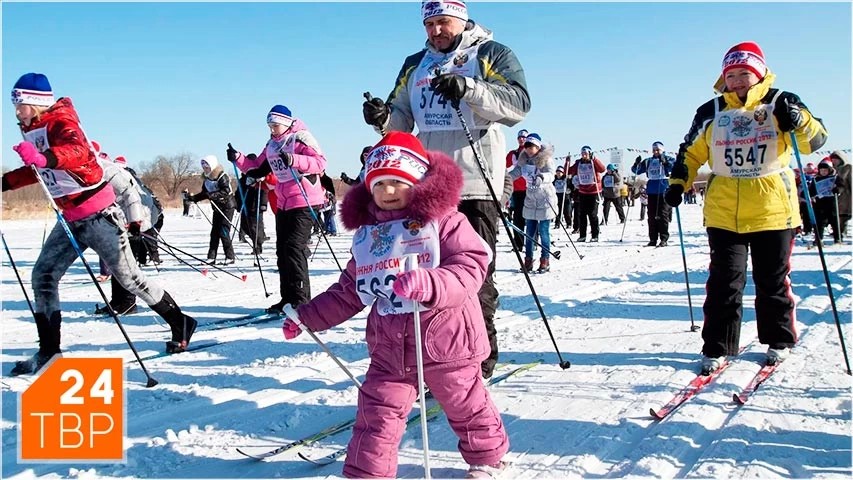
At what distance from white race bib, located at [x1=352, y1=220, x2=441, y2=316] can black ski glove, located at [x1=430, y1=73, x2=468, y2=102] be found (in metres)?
0.96

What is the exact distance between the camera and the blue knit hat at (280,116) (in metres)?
6.98

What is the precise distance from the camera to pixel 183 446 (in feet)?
10.2

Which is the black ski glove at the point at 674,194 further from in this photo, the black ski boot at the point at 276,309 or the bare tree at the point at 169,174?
the bare tree at the point at 169,174

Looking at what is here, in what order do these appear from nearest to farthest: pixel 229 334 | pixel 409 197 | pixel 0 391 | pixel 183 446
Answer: pixel 409 197 < pixel 183 446 < pixel 0 391 < pixel 229 334

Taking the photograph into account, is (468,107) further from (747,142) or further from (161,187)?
(161,187)

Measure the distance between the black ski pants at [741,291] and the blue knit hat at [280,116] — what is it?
15.2ft

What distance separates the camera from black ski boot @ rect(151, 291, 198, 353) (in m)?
4.94

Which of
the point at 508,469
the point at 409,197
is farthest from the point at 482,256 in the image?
the point at 508,469

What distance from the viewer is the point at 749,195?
4062 millimetres

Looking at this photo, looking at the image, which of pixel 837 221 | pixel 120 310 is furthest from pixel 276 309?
pixel 837 221

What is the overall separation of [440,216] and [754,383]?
240cm

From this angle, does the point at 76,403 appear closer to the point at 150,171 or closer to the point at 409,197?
the point at 409,197

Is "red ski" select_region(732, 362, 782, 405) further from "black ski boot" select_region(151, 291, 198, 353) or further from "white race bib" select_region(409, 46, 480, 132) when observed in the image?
"black ski boot" select_region(151, 291, 198, 353)

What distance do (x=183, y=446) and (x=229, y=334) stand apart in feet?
8.60
